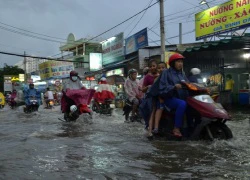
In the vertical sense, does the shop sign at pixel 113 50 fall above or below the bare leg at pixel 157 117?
above

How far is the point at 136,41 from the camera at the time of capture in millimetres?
25766

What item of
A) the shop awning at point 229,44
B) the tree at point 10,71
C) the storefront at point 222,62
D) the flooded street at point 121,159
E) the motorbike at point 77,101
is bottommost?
the flooded street at point 121,159

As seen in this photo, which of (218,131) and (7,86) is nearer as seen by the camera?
(218,131)

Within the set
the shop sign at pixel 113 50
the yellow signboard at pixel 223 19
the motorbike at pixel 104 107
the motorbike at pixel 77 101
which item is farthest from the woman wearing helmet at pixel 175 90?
the shop sign at pixel 113 50

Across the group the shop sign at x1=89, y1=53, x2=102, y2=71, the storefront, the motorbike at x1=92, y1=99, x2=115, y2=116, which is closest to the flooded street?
the motorbike at x1=92, y1=99, x2=115, y2=116

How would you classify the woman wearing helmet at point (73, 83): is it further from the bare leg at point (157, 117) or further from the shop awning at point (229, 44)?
the shop awning at point (229, 44)

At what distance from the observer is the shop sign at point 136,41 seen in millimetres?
24344

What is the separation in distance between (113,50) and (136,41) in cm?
587

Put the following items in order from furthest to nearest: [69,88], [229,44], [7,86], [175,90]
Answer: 1. [7,86]
2. [229,44]
3. [69,88]
4. [175,90]

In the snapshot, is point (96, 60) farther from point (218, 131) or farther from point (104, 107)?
point (218, 131)

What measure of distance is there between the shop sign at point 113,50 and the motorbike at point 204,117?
23620mm

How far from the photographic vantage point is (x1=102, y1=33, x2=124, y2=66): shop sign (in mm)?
29600

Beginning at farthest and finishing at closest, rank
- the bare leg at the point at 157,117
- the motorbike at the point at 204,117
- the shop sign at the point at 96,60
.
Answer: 1. the shop sign at the point at 96,60
2. the bare leg at the point at 157,117
3. the motorbike at the point at 204,117

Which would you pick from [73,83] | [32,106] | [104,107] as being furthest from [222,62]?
[73,83]
